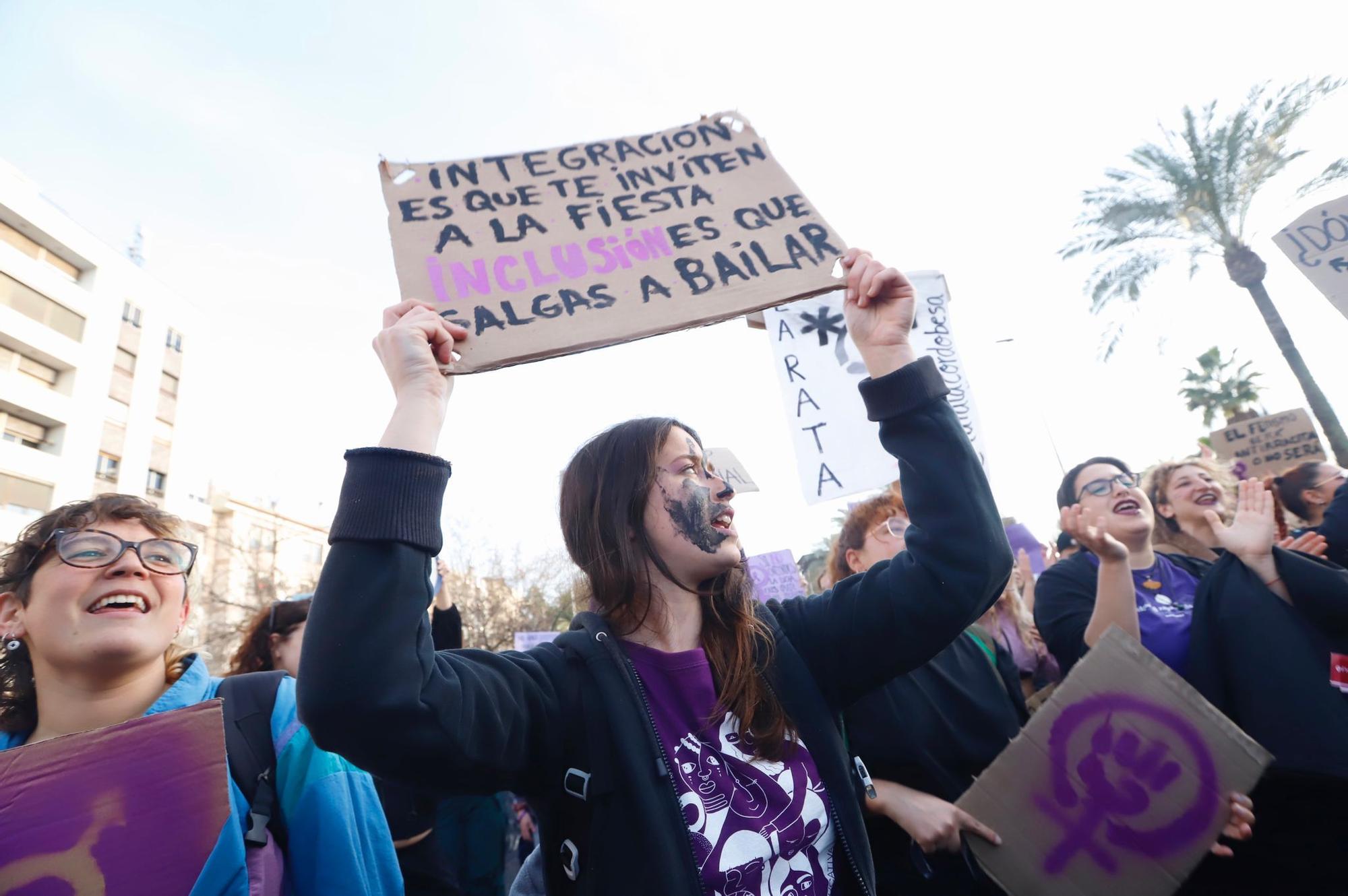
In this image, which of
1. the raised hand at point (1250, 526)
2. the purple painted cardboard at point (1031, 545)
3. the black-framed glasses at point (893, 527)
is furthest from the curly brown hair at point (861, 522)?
the purple painted cardboard at point (1031, 545)

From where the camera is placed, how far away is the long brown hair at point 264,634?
317 centimetres

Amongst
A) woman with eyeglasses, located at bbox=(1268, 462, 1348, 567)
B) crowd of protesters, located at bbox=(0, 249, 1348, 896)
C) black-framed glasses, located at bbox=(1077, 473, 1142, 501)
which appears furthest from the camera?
woman with eyeglasses, located at bbox=(1268, 462, 1348, 567)

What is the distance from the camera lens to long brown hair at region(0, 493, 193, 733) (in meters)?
1.80

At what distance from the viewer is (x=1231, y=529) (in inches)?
Answer: 106

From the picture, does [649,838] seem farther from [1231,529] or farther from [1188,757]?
[1231,529]

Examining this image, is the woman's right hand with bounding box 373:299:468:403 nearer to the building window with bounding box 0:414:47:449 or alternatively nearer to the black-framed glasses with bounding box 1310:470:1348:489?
the black-framed glasses with bounding box 1310:470:1348:489

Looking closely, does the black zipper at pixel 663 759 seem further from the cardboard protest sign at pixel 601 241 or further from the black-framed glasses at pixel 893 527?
the black-framed glasses at pixel 893 527

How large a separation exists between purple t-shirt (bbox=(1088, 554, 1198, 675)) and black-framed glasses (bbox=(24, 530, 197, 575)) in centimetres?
307

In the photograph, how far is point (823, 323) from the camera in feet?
13.2

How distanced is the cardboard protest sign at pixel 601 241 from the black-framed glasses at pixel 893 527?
143cm

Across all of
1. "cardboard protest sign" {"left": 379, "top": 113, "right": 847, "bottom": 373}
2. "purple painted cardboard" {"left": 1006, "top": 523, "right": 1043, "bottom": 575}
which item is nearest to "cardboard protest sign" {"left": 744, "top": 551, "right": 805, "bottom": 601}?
"purple painted cardboard" {"left": 1006, "top": 523, "right": 1043, "bottom": 575}

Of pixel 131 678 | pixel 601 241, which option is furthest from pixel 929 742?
pixel 131 678

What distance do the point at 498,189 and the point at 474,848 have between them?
3.55 m

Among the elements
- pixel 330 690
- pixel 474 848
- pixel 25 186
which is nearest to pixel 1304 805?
pixel 330 690
